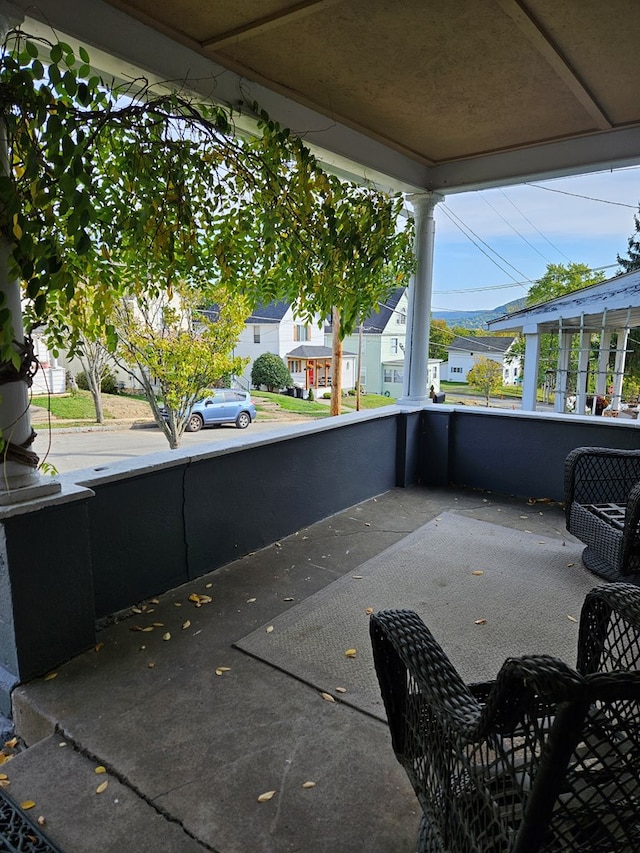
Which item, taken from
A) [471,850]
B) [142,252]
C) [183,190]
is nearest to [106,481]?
[142,252]

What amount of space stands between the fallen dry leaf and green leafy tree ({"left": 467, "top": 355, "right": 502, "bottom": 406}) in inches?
379

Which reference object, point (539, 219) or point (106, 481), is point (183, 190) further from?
point (539, 219)

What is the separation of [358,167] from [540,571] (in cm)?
289

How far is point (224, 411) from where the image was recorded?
10.5 m

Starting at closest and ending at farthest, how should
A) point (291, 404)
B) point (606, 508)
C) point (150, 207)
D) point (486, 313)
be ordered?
point (150, 207) → point (606, 508) → point (486, 313) → point (291, 404)

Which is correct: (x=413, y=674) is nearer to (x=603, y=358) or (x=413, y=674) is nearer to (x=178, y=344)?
(x=603, y=358)

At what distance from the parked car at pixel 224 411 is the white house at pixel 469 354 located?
5008mm

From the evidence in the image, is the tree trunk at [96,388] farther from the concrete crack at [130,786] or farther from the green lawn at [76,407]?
the concrete crack at [130,786]

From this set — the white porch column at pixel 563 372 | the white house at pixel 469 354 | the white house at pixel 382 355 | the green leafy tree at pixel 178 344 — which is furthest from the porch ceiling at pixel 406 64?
the white house at pixel 469 354

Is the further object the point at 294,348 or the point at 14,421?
the point at 294,348

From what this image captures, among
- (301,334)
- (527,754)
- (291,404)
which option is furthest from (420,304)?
→ (301,334)

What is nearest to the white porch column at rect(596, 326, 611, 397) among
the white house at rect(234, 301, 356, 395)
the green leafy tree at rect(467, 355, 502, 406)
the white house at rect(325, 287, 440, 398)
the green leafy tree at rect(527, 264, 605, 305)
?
the green leafy tree at rect(527, 264, 605, 305)

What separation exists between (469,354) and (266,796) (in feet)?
41.1

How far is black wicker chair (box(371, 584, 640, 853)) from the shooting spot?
69cm
